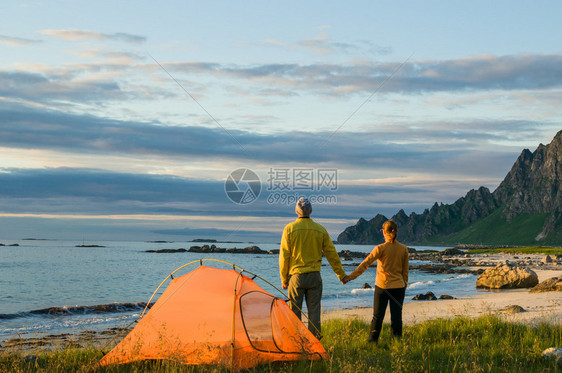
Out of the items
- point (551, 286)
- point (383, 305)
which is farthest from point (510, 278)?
point (383, 305)

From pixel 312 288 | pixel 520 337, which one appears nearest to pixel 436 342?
pixel 520 337

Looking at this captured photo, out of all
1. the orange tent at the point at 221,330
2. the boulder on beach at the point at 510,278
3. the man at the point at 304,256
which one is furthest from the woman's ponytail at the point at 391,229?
the boulder on beach at the point at 510,278

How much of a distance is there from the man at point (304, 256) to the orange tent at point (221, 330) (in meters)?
0.46

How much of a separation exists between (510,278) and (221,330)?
23.5m

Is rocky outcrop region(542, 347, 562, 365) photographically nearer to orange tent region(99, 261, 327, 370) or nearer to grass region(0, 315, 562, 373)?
grass region(0, 315, 562, 373)

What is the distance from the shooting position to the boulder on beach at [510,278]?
27594 mm

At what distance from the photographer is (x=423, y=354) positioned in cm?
782

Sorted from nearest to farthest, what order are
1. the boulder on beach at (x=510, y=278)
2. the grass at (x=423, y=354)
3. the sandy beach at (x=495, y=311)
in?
1. the grass at (x=423, y=354)
2. the sandy beach at (x=495, y=311)
3. the boulder on beach at (x=510, y=278)

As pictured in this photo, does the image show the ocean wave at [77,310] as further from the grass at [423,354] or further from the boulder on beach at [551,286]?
the boulder on beach at [551,286]

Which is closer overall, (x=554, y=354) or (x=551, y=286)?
(x=554, y=354)

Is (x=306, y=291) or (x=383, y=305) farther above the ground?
(x=306, y=291)

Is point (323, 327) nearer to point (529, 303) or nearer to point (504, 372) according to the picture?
point (504, 372)

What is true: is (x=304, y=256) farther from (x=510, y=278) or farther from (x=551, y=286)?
(x=510, y=278)

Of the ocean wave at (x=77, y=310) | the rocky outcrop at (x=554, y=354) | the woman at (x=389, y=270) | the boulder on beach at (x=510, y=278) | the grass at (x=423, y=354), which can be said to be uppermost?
the woman at (x=389, y=270)
